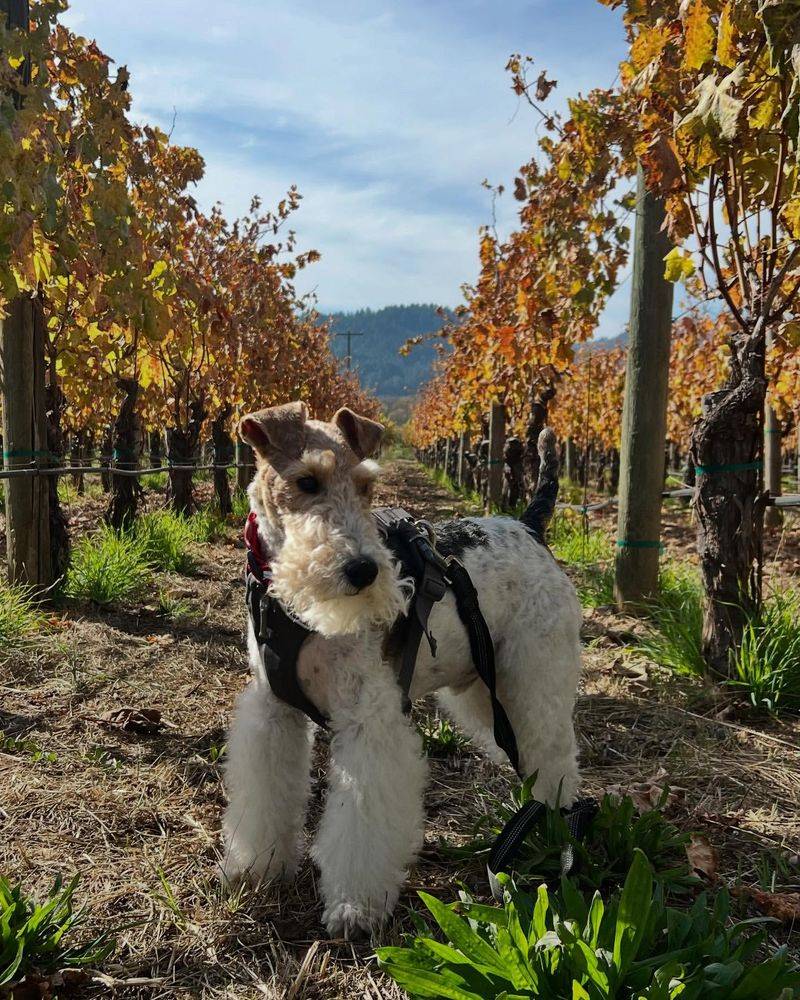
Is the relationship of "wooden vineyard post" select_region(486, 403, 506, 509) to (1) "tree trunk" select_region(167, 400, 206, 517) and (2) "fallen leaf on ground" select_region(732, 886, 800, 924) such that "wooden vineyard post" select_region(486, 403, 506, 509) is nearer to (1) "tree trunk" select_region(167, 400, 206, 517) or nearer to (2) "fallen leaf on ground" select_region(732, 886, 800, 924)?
(1) "tree trunk" select_region(167, 400, 206, 517)

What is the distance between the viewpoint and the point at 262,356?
35.1 ft

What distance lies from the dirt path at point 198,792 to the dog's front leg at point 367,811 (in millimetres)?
111

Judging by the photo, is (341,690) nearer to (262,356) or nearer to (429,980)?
(429,980)

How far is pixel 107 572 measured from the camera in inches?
226

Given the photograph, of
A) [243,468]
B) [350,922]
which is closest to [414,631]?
[350,922]

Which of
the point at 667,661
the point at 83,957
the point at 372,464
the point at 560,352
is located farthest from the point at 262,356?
the point at 83,957

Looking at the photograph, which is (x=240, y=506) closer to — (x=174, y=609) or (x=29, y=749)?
(x=174, y=609)

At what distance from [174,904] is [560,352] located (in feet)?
18.3

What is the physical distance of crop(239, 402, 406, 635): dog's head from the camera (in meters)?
2.06

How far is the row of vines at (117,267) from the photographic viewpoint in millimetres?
3451

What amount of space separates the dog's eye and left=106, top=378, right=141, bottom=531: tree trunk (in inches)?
230

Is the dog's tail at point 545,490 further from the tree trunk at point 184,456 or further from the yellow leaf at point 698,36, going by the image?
the tree trunk at point 184,456

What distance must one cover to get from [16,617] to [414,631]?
331 centimetres

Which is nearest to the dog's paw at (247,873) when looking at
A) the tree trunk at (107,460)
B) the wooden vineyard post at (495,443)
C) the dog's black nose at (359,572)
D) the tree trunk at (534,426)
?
the dog's black nose at (359,572)
